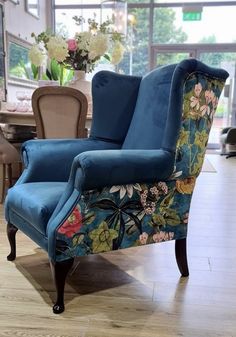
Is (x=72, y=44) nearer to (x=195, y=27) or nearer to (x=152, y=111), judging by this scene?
(x=152, y=111)

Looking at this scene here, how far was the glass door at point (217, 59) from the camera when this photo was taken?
7.16 meters

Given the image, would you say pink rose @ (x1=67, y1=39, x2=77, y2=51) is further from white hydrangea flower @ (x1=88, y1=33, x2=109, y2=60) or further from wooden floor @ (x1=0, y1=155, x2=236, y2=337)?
wooden floor @ (x1=0, y1=155, x2=236, y2=337)

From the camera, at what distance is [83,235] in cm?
140

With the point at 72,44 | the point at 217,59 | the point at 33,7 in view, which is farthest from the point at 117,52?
the point at 217,59

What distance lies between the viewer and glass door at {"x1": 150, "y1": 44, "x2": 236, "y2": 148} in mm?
7156

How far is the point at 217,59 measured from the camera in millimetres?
7254

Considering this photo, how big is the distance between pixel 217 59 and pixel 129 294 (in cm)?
667

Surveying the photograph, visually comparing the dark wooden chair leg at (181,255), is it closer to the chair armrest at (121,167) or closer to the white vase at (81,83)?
the chair armrest at (121,167)

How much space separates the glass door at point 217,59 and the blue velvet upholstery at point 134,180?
5.74 m

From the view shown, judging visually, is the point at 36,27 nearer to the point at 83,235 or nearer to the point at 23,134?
the point at 23,134

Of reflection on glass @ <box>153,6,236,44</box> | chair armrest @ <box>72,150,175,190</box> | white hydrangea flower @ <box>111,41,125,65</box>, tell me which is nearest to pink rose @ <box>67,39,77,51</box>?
white hydrangea flower @ <box>111,41,125,65</box>

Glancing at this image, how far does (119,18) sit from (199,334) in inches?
125

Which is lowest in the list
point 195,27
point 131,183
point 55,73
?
point 131,183

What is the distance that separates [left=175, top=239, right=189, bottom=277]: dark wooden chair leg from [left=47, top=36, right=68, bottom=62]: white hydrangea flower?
182 centimetres
